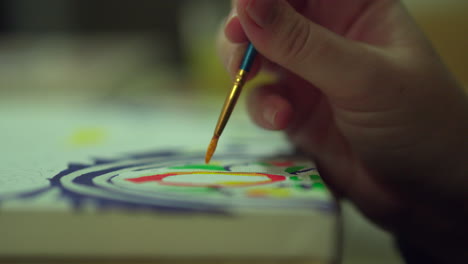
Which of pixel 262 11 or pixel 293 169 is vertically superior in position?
pixel 262 11

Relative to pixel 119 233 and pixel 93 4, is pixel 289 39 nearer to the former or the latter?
pixel 119 233

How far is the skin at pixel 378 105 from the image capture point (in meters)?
0.38

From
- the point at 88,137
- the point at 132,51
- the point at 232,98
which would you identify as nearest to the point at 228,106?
the point at 232,98

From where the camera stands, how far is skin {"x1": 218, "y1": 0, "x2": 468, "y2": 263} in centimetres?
38

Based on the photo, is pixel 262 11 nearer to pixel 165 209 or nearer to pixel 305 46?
pixel 305 46

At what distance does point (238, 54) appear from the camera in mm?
462

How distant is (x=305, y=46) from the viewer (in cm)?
37

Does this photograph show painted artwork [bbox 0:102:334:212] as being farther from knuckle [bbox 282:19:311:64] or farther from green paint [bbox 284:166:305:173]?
knuckle [bbox 282:19:311:64]

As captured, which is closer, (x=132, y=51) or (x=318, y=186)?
(x=318, y=186)

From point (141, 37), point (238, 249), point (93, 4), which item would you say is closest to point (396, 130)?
point (238, 249)

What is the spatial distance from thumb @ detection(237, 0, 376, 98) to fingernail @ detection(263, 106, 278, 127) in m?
0.07

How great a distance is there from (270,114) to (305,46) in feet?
0.40

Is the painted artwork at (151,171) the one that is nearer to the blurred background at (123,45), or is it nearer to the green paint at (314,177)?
the green paint at (314,177)

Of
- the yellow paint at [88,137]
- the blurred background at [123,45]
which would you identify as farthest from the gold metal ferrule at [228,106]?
the blurred background at [123,45]
